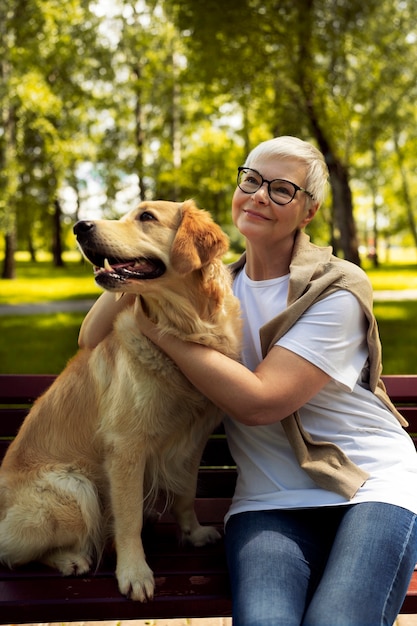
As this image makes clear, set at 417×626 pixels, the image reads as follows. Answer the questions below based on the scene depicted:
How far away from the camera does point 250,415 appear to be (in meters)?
2.09

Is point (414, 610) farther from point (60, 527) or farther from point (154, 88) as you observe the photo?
point (154, 88)

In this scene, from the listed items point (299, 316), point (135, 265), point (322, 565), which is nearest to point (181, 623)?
point (322, 565)

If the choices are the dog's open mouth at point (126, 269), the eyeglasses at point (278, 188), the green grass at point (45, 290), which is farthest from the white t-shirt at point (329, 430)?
Result: the green grass at point (45, 290)

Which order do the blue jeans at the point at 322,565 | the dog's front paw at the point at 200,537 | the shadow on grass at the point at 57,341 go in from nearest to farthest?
the blue jeans at the point at 322,565
the dog's front paw at the point at 200,537
the shadow on grass at the point at 57,341

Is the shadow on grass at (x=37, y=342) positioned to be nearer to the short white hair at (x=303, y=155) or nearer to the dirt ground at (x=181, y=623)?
the dirt ground at (x=181, y=623)

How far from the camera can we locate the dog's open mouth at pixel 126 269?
2057 mm

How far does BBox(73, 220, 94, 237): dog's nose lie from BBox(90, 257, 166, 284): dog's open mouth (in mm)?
105

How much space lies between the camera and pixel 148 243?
220 centimetres

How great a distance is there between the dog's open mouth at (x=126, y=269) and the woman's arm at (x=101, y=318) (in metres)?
0.30

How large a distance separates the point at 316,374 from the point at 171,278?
0.57 m

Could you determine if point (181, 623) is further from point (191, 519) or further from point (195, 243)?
point (195, 243)

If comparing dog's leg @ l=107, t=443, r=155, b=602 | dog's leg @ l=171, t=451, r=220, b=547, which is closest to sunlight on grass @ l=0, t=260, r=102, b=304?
dog's leg @ l=171, t=451, r=220, b=547

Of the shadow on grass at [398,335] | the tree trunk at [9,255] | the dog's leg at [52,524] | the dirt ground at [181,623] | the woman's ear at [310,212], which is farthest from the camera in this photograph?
the tree trunk at [9,255]

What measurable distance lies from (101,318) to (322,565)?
46.3 inches
